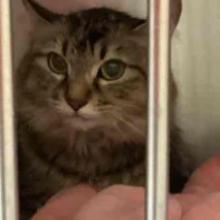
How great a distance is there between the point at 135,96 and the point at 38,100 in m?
0.15

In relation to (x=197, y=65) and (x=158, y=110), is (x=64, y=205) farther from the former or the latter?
(x=197, y=65)

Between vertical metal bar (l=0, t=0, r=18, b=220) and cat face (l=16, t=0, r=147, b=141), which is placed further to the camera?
cat face (l=16, t=0, r=147, b=141)

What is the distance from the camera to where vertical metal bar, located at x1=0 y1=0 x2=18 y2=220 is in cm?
65

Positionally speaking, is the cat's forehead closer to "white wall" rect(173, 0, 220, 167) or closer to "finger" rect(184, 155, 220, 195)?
"white wall" rect(173, 0, 220, 167)

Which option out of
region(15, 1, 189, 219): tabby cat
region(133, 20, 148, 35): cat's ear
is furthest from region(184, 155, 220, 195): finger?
region(133, 20, 148, 35): cat's ear

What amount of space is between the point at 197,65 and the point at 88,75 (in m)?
0.22

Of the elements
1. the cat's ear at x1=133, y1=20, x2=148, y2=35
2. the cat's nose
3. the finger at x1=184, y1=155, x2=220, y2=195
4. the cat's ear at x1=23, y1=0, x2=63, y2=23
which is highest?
the cat's ear at x1=23, y1=0, x2=63, y2=23

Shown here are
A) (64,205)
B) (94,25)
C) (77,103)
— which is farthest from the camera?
(94,25)

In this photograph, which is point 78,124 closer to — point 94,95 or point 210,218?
point 94,95

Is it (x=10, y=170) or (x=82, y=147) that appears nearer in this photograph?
(x=10, y=170)

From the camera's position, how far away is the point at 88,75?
1062mm

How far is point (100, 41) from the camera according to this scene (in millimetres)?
1101

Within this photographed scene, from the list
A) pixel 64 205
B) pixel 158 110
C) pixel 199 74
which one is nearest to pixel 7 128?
pixel 158 110

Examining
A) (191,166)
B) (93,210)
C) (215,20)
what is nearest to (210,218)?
(93,210)
